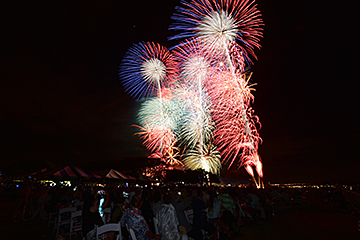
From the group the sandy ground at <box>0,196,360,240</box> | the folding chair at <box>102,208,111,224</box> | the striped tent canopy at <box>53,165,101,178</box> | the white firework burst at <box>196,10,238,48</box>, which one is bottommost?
the sandy ground at <box>0,196,360,240</box>

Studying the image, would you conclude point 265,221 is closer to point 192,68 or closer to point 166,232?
point 166,232

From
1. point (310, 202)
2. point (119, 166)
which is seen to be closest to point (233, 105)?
point (310, 202)

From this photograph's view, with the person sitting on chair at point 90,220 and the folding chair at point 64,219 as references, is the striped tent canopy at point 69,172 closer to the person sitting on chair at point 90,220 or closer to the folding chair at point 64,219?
the folding chair at point 64,219

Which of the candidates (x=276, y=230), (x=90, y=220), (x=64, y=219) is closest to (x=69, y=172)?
(x=64, y=219)

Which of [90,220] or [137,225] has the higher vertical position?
[90,220]

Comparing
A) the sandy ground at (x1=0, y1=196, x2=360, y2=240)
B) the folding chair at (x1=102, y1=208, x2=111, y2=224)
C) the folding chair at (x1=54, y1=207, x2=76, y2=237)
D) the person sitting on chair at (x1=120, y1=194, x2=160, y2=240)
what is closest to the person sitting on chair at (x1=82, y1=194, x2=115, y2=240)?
the person sitting on chair at (x1=120, y1=194, x2=160, y2=240)

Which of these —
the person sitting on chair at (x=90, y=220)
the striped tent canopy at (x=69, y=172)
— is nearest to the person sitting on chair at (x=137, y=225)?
the person sitting on chair at (x=90, y=220)

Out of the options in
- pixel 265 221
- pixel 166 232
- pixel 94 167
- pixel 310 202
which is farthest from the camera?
pixel 94 167

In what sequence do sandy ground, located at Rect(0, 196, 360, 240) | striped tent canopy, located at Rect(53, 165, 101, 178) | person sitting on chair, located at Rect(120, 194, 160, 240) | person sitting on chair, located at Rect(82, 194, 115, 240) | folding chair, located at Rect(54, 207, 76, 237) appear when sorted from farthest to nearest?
striped tent canopy, located at Rect(53, 165, 101, 178)
sandy ground, located at Rect(0, 196, 360, 240)
folding chair, located at Rect(54, 207, 76, 237)
person sitting on chair, located at Rect(82, 194, 115, 240)
person sitting on chair, located at Rect(120, 194, 160, 240)

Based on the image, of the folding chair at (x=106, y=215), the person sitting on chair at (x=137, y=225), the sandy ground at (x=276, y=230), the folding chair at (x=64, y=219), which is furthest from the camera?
the sandy ground at (x=276, y=230)

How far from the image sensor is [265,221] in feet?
34.6

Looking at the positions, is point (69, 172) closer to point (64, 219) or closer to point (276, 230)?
point (64, 219)

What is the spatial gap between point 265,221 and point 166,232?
8.36m

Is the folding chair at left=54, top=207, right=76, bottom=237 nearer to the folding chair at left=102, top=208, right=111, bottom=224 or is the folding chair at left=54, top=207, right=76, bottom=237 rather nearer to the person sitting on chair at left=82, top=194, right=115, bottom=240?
the folding chair at left=102, top=208, right=111, bottom=224
